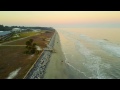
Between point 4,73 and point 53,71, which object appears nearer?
point 4,73
